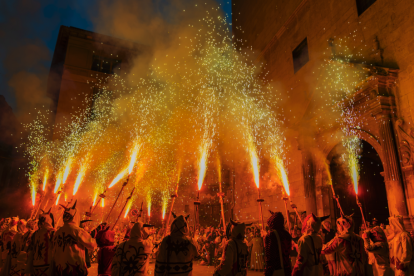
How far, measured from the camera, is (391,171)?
734 centimetres

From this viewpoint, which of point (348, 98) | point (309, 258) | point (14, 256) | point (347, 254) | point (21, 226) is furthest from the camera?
point (348, 98)

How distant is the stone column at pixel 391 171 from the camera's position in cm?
702

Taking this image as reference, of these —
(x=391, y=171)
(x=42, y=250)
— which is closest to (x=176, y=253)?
(x=42, y=250)

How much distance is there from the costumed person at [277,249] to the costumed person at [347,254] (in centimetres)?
77

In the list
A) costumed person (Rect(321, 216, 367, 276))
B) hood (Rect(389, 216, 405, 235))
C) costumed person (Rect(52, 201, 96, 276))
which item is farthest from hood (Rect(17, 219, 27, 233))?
hood (Rect(389, 216, 405, 235))

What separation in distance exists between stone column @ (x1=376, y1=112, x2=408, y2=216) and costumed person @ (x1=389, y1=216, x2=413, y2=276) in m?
1.83

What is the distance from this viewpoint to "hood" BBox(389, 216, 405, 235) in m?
5.39

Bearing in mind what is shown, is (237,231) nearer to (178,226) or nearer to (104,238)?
(178,226)

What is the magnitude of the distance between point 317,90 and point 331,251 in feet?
22.6

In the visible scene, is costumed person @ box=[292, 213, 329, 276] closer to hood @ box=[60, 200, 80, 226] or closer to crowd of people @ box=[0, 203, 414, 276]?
crowd of people @ box=[0, 203, 414, 276]

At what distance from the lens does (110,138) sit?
20922 mm

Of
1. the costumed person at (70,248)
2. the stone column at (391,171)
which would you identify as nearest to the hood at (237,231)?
the costumed person at (70,248)

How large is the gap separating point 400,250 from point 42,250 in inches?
249

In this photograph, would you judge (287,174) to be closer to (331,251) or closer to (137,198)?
(331,251)
